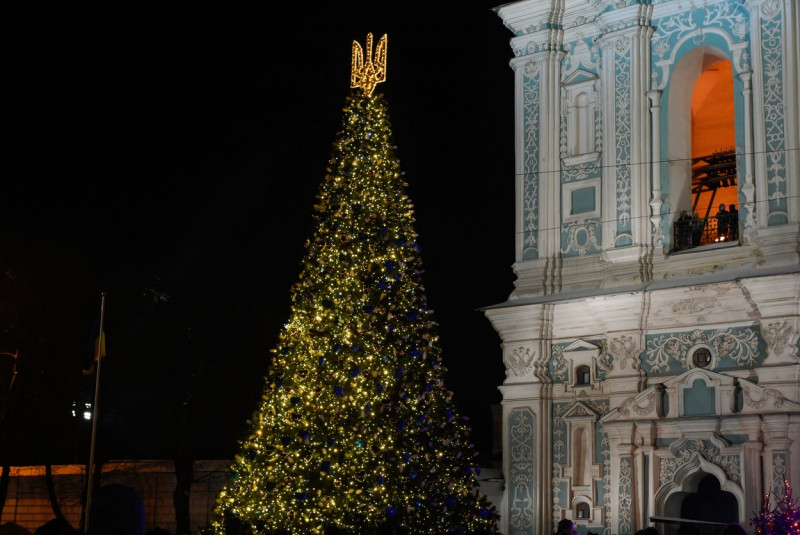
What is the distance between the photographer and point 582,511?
76.4 feet

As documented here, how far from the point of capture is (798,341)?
21.0 metres

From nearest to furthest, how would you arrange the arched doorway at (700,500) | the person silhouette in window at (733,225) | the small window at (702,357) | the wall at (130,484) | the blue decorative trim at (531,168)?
1. the arched doorway at (700,500)
2. the small window at (702,357)
3. the person silhouette in window at (733,225)
4. the blue decorative trim at (531,168)
5. the wall at (130,484)

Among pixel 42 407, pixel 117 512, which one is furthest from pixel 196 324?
pixel 117 512

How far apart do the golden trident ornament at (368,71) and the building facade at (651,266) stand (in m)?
6.16

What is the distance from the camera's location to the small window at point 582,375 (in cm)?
2381

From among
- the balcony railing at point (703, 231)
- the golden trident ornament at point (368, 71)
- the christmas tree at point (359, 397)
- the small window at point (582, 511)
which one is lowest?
the small window at point (582, 511)

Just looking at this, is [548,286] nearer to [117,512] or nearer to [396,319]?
[396,319]

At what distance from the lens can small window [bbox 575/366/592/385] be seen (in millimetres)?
23812

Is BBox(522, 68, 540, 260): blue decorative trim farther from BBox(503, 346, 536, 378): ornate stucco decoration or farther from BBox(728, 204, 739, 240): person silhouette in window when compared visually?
BBox(728, 204, 739, 240): person silhouette in window

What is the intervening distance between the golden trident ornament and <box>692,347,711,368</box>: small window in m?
7.43

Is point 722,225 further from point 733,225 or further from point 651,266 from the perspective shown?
point 651,266

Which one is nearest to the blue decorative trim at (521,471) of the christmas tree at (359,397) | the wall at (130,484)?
the christmas tree at (359,397)

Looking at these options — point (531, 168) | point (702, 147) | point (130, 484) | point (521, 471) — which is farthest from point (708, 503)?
point (130, 484)

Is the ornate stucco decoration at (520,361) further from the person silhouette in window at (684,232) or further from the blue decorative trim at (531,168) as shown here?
the person silhouette in window at (684,232)
